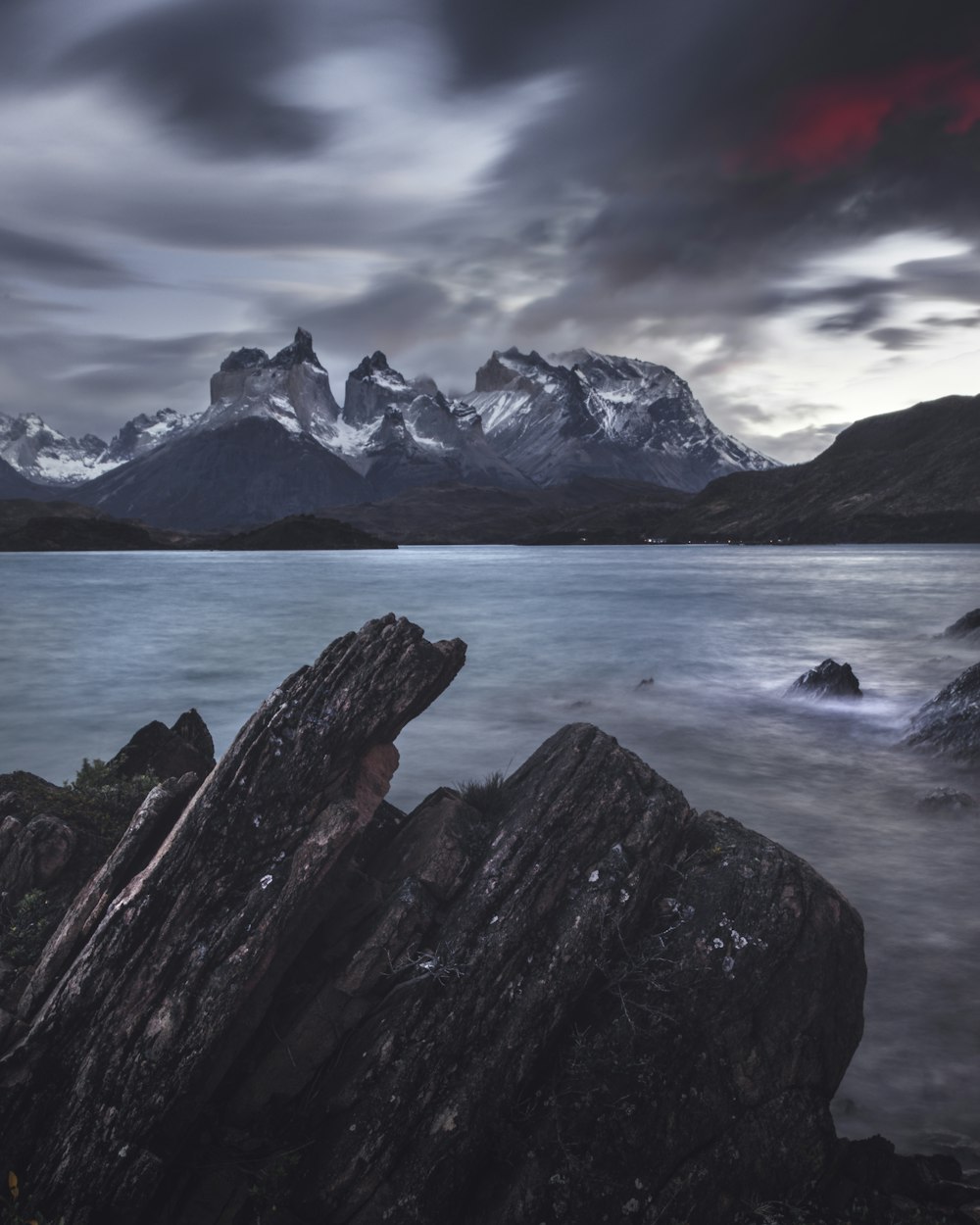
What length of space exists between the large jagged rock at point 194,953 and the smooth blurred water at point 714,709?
20.7 feet

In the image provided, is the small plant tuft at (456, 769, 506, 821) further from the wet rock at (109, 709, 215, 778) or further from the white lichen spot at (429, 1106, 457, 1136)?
the wet rock at (109, 709, 215, 778)

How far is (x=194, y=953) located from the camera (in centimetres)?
778

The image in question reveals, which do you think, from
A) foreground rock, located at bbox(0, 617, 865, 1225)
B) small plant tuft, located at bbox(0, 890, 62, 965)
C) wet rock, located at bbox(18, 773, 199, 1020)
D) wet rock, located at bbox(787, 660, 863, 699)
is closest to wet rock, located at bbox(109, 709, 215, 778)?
small plant tuft, located at bbox(0, 890, 62, 965)

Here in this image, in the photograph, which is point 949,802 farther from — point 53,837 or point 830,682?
point 53,837

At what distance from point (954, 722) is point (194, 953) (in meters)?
19.1

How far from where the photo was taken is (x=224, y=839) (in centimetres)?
842

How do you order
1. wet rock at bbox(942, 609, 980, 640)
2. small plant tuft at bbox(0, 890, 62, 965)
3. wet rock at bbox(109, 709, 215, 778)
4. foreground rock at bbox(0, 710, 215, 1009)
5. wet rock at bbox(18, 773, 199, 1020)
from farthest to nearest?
wet rock at bbox(942, 609, 980, 640)
wet rock at bbox(109, 709, 215, 778)
foreground rock at bbox(0, 710, 215, 1009)
small plant tuft at bbox(0, 890, 62, 965)
wet rock at bbox(18, 773, 199, 1020)

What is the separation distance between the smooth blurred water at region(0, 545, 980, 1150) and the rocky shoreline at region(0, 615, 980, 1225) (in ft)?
6.38

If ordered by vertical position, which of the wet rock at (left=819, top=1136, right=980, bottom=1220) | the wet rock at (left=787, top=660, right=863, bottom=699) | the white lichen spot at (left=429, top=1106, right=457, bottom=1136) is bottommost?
the wet rock at (left=819, top=1136, right=980, bottom=1220)

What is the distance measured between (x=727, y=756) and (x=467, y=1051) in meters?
16.2

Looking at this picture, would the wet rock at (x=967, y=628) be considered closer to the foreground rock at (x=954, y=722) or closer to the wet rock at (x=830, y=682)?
the wet rock at (x=830, y=682)

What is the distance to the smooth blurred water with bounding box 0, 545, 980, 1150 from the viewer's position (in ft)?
34.7

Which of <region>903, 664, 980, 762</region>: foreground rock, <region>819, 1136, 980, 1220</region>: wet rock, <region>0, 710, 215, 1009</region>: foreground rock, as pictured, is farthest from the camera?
<region>903, 664, 980, 762</region>: foreground rock

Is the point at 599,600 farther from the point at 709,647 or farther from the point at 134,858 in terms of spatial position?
the point at 134,858
